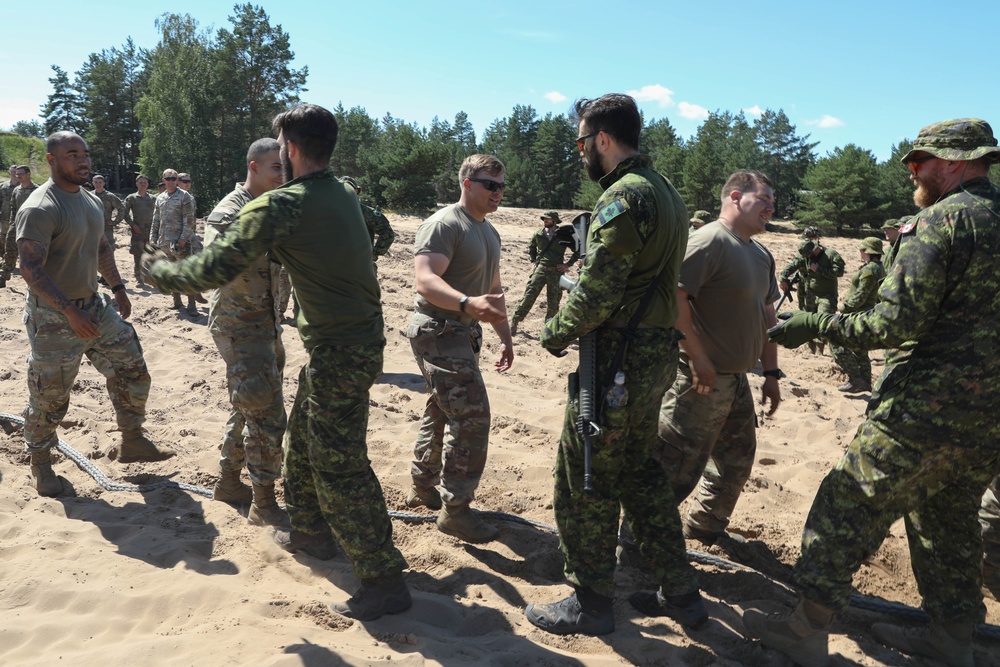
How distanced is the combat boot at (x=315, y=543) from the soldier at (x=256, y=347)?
1.16 feet

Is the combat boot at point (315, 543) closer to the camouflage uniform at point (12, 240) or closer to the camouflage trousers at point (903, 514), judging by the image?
the camouflage trousers at point (903, 514)

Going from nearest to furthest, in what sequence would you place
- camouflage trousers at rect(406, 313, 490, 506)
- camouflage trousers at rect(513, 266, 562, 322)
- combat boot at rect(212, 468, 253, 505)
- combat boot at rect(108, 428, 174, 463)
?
1. camouflage trousers at rect(406, 313, 490, 506)
2. combat boot at rect(212, 468, 253, 505)
3. combat boot at rect(108, 428, 174, 463)
4. camouflage trousers at rect(513, 266, 562, 322)

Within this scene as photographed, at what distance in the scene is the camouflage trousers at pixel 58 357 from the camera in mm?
4762

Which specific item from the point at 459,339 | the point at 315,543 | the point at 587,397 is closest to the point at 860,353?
the point at 459,339

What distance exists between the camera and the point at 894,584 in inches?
164

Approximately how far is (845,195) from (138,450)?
4061 centimetres

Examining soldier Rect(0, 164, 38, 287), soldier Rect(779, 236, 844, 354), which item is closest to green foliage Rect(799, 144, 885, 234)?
soldier Rect(779, 236, 844, 354)

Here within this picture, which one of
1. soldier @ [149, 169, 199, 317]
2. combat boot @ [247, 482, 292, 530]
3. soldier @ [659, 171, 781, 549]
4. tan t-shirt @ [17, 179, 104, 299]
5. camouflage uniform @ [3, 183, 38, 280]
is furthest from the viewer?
camouflage uniform @ [3, 183, 38, 280]

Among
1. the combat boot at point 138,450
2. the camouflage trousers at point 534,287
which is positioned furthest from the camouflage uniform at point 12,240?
the combat boot at point 138,450

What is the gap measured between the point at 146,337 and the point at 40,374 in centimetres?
472

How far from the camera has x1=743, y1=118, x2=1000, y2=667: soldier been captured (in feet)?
9.52

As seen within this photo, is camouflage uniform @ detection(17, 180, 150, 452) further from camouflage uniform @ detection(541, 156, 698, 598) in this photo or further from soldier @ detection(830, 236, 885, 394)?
soldier @ detection(830, 236, 885, 394)

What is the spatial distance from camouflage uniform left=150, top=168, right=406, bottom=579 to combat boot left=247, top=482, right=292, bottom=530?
1.09m

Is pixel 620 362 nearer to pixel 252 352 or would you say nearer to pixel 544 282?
pixel 252 352
